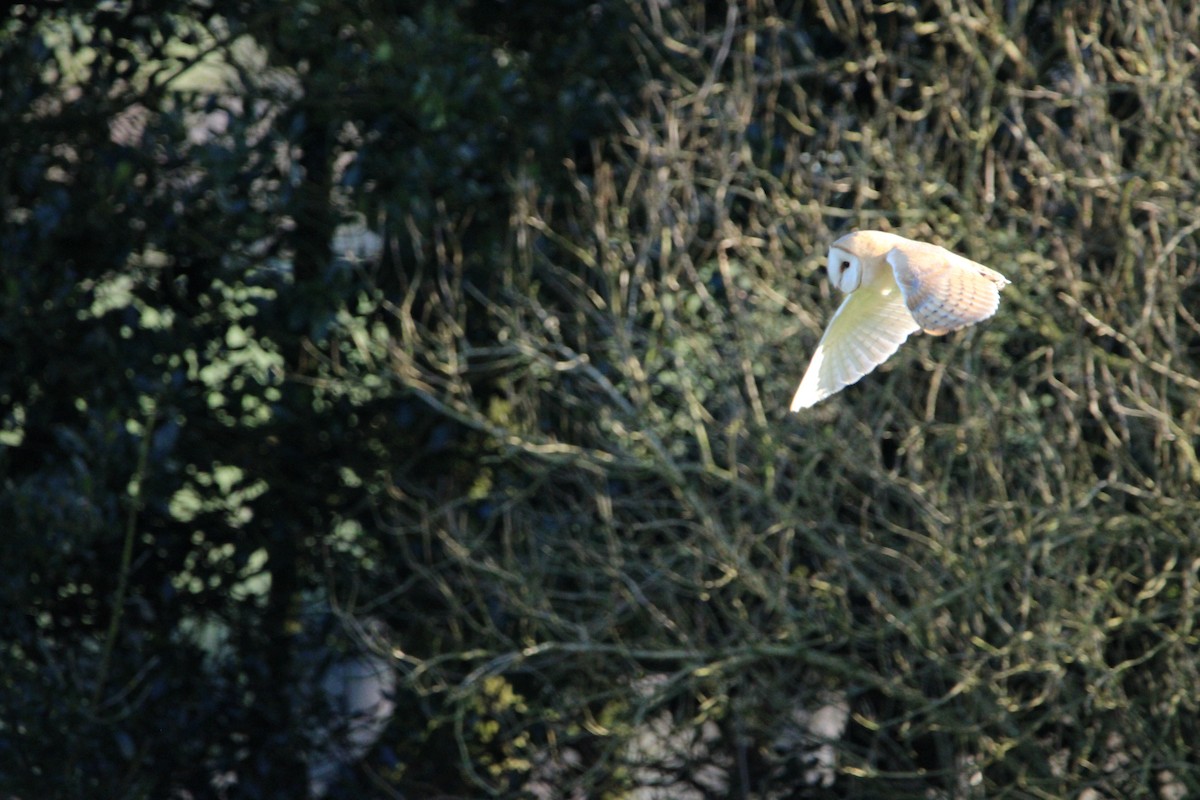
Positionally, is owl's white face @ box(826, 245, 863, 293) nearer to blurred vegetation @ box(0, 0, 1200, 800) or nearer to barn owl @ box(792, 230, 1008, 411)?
barn owl @ box(792, 230, 1008, 411)

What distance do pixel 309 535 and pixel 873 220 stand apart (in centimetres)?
183

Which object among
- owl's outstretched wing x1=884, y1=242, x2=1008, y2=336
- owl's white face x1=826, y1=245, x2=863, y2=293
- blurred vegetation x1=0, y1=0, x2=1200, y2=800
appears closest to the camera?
owl's outstretched wing x1=884, y1=242, x2=1008, y2=336

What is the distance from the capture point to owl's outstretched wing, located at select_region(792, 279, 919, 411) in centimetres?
268

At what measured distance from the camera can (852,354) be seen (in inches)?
108

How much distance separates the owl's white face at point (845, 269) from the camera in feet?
8.57

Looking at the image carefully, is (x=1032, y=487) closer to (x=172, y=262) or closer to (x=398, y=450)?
(x=398, y=450)

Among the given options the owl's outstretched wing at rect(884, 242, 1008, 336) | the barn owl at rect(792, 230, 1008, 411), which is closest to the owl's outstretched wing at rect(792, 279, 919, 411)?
the barn owl at rect(792, 230, 1008, 411)

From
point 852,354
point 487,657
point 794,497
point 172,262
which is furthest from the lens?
point 172,262

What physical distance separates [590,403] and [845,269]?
1.92 m

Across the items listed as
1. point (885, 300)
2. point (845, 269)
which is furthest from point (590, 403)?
point (845, 269)

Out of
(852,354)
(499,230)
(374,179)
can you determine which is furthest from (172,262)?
(852,354)

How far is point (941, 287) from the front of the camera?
237 cm

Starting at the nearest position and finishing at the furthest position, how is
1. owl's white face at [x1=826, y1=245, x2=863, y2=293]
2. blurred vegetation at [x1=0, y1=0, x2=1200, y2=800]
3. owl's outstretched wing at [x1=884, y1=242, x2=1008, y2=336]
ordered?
owl's outstretched wing at [x1=884, y1=242, x2=1008, y2=336]
owl's white face at [x1=826, y1=245, x2=863, y2=293]
blurred vegetation at [x1=0, y1=0, x2=1200, y2=800]

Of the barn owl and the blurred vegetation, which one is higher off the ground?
the barn owl
